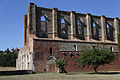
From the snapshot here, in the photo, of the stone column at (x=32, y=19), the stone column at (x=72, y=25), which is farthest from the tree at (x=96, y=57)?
the stone column at (x=32, y=19)

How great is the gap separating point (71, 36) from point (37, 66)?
33.3 feet

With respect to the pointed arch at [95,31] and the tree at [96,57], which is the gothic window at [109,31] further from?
the tree at [96,57]

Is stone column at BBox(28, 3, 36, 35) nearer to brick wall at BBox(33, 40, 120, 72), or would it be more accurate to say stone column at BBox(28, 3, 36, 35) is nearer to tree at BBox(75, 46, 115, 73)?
brick wall at BBox(33, 40, 120, 72)

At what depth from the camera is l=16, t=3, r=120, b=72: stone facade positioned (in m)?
29.5

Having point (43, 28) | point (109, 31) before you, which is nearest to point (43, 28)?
point (43, 28)

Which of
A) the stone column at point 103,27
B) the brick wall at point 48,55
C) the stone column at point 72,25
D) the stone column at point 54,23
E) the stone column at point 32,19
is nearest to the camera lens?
the brick wall at point 48,55

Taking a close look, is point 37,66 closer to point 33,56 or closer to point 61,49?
point 33,56

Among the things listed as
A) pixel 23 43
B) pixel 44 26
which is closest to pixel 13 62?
pixel 23 43

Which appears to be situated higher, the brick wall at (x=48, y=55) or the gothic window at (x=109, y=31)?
the gothic window at (x=109, y=31)

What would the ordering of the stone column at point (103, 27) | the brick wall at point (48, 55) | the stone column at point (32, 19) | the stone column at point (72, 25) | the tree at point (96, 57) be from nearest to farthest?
the tree at point (96, 57) < the brick wall at point (48, 55) < the stone column at point (32, 19) < the stone column at point (72, 25) < the stone column at point (103, 27)

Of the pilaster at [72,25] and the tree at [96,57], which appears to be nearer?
the tree at [96,57]

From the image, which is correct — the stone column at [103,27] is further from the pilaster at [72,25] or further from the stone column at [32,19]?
the stone column at [32,19]

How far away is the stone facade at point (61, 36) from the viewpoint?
29.5 metres

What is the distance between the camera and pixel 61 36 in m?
34.9
